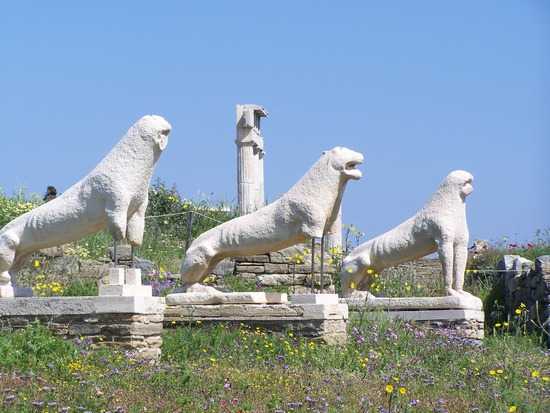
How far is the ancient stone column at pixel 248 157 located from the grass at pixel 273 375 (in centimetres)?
871

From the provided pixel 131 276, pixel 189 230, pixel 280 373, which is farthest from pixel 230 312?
pixel 189 230

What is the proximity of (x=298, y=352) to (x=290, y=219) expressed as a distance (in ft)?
5.63

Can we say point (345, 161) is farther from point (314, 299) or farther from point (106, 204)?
point (106, 204)

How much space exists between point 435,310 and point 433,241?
2.74 ft

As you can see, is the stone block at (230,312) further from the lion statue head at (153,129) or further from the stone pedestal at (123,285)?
the lion statue head at (153,129)

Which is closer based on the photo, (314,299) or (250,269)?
(314,299)

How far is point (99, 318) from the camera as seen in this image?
10227 mm

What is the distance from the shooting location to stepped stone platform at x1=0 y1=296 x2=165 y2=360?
33.2ft

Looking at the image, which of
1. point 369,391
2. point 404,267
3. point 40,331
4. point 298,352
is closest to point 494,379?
point 369,391

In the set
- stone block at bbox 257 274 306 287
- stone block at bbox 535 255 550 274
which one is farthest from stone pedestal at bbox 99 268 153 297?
stone block at bbox 535 255 550 274

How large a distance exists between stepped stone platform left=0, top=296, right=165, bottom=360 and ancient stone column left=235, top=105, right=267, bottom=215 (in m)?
9.64

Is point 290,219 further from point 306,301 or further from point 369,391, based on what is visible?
point 369,391

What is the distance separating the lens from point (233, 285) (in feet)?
50.0

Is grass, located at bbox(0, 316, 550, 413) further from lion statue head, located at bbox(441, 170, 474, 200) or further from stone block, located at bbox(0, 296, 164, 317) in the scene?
lion statue head, located at bbox(441, 170, 474, 200)
